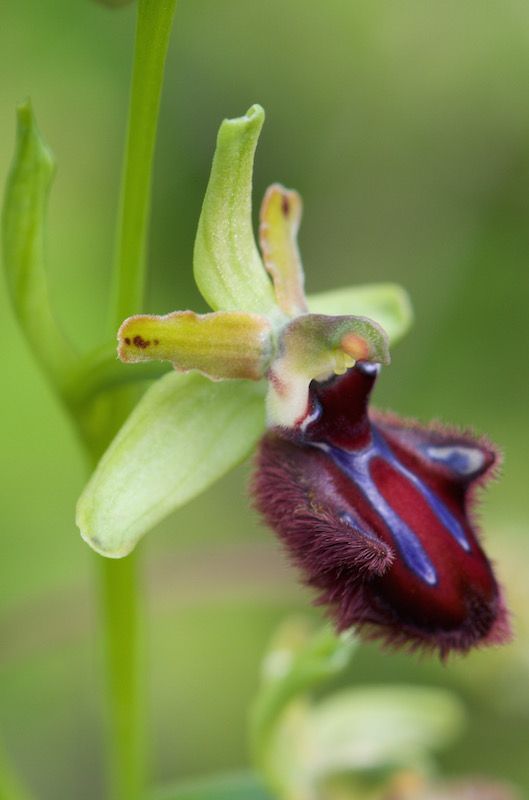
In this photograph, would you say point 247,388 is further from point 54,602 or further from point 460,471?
point 54,602

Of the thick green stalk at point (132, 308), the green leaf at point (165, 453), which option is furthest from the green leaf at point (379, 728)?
the green leaf at point (165, 453)

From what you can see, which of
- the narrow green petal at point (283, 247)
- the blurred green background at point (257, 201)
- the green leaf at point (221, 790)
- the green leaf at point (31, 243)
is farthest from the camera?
the blurred green background at point (257, 201)

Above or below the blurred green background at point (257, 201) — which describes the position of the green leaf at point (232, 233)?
above

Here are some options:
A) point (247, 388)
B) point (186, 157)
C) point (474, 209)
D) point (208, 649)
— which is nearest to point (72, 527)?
point (208, 649)

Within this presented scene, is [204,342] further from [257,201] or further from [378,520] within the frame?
[257,201]

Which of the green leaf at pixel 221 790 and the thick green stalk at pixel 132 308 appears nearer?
the thick green stalk at pixel 132 308

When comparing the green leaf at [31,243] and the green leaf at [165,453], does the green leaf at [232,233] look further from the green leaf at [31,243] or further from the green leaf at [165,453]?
the green leaf at [31,243]

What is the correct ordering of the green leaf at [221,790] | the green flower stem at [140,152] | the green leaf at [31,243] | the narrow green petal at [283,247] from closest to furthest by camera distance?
the green flower stem at [140,152] < the green leaf at [31,243] < the narrow green petal at [283,247] < the green leaf at [221,790]
